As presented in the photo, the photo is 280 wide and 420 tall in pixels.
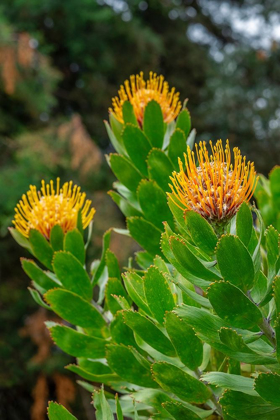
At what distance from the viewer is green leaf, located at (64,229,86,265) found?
55 centimetres

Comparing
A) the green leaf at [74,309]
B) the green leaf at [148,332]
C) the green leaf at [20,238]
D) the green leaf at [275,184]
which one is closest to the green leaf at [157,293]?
the green leaf at [148,332]

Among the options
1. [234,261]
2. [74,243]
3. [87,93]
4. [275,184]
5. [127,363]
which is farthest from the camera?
[87,93]

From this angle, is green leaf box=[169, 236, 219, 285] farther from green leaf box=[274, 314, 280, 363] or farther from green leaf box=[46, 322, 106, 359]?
green leaf box=[46, 322, 106, 359]

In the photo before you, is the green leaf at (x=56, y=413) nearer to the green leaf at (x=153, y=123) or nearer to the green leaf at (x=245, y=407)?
the green leaf at (x=245, y=407)

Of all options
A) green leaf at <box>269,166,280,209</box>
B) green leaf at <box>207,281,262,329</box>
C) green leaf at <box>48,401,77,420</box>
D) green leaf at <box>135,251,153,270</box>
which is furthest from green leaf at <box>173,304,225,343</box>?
green leaf at <box>269,166,280,209</box>

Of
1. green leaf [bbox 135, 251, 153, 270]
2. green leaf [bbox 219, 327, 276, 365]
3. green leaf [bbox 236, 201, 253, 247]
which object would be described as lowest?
green leaf [bbox 219, 327, 276, 365]

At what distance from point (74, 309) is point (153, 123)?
0.25 m

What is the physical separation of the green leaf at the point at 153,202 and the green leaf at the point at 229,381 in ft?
0.72

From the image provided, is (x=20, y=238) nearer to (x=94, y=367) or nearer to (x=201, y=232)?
(x=94, y=367)

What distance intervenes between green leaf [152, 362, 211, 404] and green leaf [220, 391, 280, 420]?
0.04 m

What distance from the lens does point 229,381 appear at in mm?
373

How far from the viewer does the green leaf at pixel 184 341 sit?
1.29ft

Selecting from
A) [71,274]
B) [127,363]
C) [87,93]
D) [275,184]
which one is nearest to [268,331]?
[127,363]

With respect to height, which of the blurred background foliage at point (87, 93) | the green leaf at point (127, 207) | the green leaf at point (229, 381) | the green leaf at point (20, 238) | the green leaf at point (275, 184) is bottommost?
the green leaf at point (229, 381)
